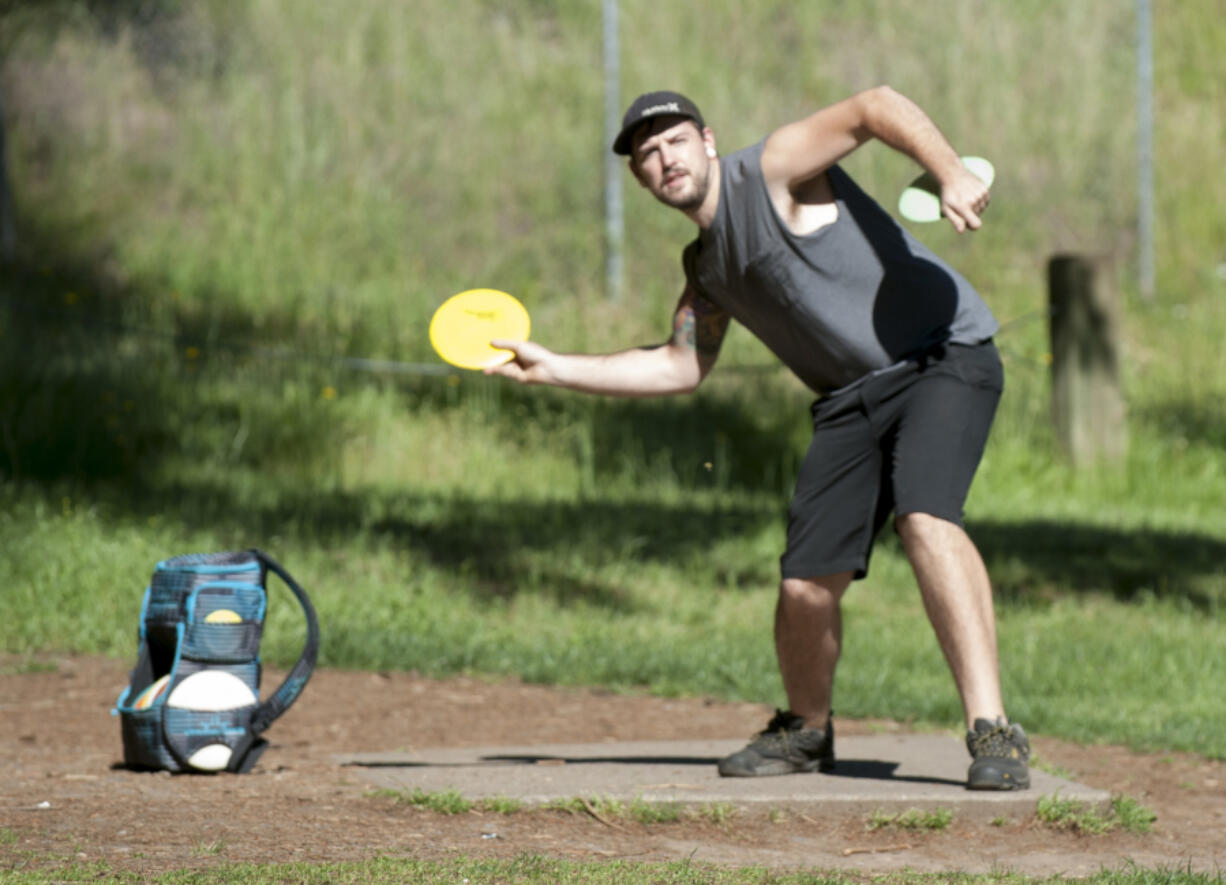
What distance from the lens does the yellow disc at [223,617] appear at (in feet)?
16.4

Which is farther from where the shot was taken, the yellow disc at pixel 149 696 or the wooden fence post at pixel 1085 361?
the wooden fence post at pixel 1085 361

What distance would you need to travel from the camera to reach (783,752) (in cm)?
500

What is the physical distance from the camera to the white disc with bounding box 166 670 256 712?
16.3 ft

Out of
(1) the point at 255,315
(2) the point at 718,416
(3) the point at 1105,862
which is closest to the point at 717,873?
(3) the point at 1105,862

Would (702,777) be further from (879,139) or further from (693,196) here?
(879,139)

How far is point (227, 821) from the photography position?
413cm

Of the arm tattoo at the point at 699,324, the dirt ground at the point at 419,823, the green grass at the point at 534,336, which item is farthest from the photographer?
the green grass at the point at 534,336

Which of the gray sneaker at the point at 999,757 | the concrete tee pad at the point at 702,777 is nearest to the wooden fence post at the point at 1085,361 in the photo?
the concrete tee pad at the point at 702,777

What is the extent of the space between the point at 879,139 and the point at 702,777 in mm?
1849

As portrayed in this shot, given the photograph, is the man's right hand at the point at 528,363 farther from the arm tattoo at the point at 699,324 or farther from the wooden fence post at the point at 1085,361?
the wooden fence post at the point at 1085,361

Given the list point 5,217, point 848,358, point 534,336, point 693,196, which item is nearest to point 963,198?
point 848,358

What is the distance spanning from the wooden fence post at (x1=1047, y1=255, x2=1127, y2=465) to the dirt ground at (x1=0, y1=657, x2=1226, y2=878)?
177 inches

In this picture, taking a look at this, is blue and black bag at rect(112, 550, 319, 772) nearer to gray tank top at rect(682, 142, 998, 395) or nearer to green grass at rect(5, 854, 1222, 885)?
green grass at rect(5, 854, 1222, 885)

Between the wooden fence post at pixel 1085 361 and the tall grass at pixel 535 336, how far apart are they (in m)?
0.20
